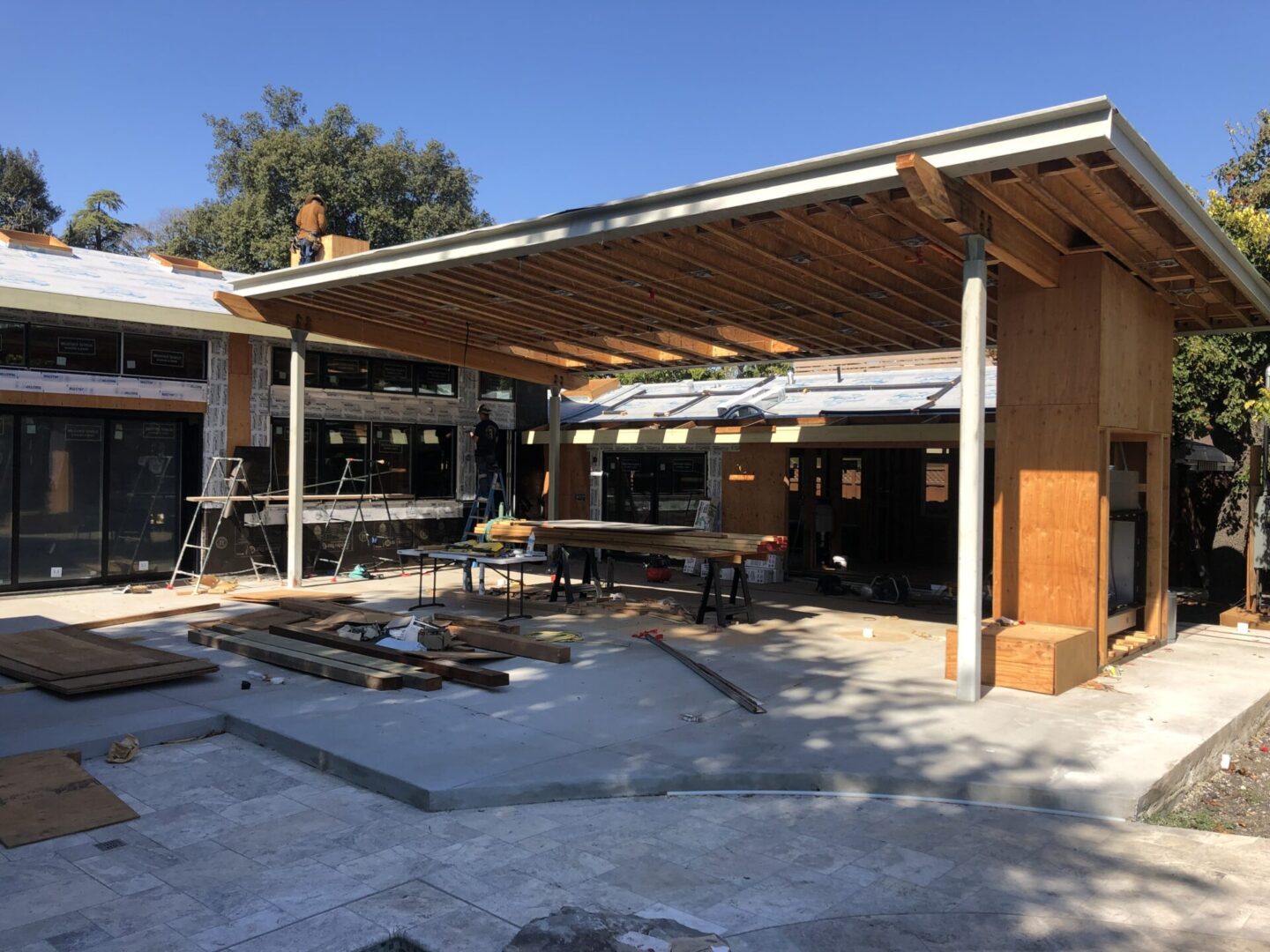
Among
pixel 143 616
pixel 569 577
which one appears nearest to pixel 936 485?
pixel 569 577

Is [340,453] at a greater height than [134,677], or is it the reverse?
[340,453]

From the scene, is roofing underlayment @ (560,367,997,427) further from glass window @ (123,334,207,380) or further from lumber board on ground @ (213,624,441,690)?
lumber board on ground @ (213,624,441,690)

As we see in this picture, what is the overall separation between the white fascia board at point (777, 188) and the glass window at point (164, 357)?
13.7 ft

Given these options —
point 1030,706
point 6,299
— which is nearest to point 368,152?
point 6,299

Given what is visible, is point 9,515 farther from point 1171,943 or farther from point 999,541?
point 1171,943

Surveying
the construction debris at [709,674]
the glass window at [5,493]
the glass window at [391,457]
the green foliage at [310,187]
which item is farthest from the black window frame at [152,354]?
the green foliage at [310,187]

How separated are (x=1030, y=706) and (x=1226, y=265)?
172 inches

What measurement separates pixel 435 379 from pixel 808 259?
351 inches

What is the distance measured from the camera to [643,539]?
1091 centimetres

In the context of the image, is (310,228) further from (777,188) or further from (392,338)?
(777,188)

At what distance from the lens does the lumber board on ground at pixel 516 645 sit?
8.39 metres

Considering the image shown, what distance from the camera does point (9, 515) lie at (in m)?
11.5

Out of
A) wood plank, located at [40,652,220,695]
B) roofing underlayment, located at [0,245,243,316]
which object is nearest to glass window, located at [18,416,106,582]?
roofing underlayment, located at [0,245,243,316]

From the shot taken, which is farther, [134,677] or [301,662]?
[301,662]
